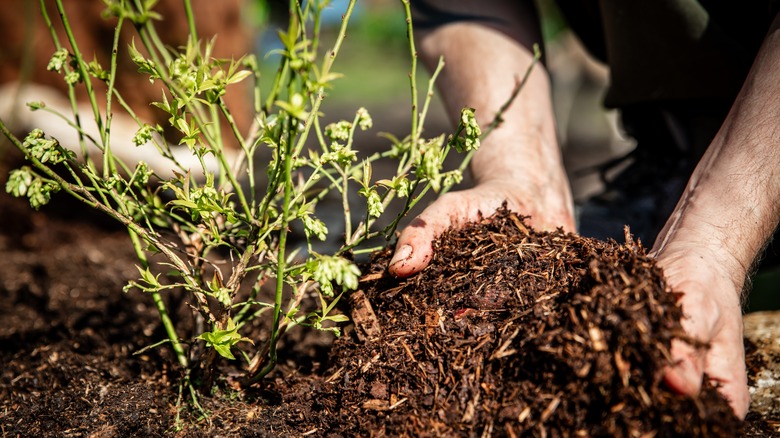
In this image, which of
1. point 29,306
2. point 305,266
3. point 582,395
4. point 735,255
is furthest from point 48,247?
point 735,255

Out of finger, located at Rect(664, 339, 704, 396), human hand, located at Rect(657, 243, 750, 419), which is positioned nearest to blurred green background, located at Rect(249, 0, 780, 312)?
human hand, located at Rect(657, 243, 750, 419)

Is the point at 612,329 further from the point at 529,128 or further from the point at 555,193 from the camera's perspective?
the point at 529,128

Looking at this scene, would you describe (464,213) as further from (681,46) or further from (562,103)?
(562,103)

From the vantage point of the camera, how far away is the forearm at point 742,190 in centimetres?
138

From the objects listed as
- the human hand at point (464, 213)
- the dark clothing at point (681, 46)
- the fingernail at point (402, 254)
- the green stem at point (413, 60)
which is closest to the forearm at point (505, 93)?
the human hand at point (464, 213)

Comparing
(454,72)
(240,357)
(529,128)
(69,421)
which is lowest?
(69,421)

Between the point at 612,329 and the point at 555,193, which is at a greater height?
the point at 555,193

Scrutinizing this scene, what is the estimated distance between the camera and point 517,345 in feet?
4.08

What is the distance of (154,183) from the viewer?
2.95 metres

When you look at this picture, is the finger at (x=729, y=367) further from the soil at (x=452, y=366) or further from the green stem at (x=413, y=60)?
the green stem at (x=413, y=60)

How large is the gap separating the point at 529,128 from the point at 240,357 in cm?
151

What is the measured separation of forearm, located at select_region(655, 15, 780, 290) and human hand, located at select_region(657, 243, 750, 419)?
0.29 feet

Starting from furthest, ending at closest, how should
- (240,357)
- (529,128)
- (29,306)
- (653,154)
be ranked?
(653,154), (529,128), (29,306), (240,357)

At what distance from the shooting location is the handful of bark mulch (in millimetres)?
1080
